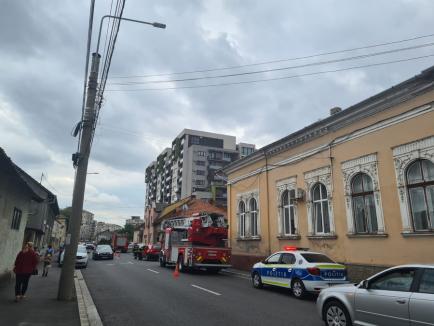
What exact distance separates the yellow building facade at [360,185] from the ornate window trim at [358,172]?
0.04 meters

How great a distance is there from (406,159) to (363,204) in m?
2.76

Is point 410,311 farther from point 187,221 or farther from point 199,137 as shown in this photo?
point 199,137

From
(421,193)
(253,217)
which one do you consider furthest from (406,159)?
(253,217)

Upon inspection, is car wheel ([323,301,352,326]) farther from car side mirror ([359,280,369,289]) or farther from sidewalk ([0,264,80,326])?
sidewalk ([0,264,80,326])

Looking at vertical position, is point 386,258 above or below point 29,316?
above

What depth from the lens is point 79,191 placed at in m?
10.9

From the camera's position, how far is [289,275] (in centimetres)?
1237

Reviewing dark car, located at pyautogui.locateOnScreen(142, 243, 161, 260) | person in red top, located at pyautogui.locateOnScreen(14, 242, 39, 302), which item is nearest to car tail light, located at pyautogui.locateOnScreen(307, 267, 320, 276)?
person in red top, located at pyautogui.locateOnScreen(14, 242, 39, 302)

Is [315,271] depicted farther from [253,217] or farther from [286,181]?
[253,217]

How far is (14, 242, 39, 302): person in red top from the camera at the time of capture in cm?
1009

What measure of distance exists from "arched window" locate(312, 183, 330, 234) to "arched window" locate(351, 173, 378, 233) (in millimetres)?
1765

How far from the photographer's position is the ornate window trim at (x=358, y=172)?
14.1m

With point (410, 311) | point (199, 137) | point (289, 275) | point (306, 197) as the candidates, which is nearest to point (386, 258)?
point (289, 275)

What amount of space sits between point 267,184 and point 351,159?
22.8 feet
